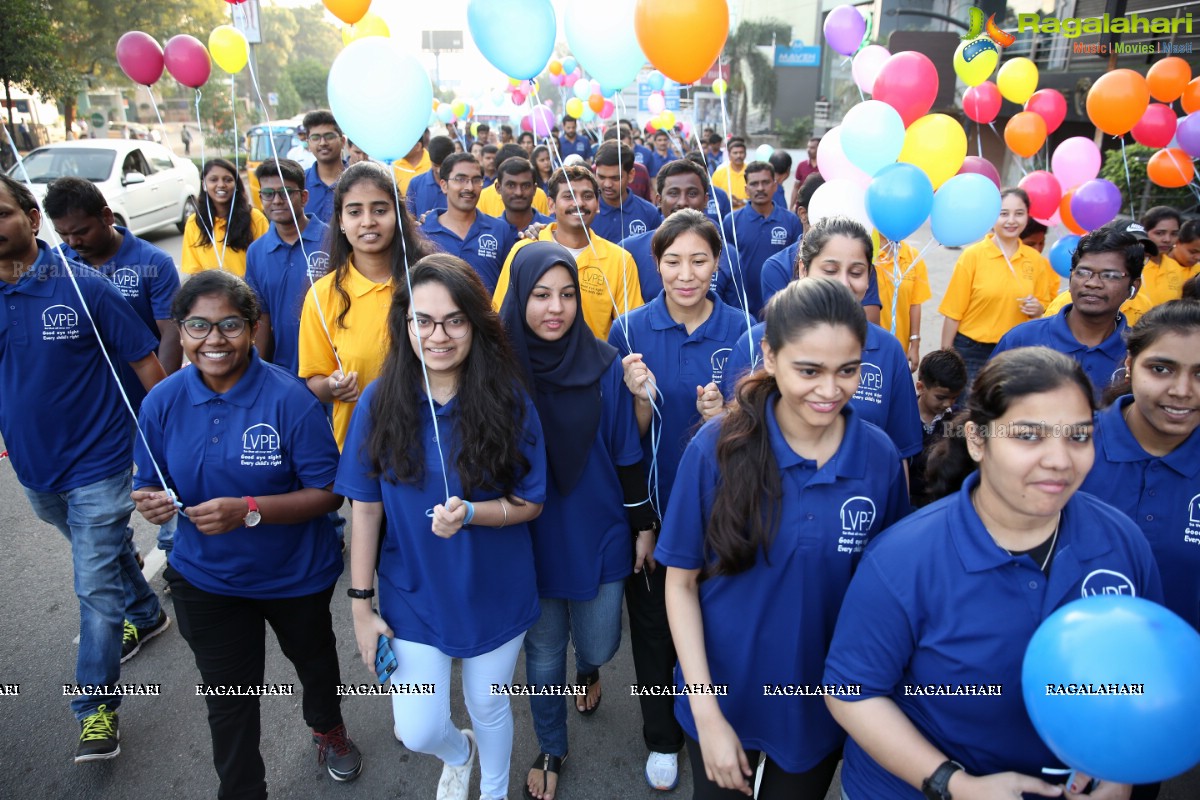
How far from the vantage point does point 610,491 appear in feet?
8.26

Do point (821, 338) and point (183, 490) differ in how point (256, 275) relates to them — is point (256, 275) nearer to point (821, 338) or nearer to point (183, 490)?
point (183, 490)

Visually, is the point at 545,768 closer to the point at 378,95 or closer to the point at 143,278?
the point at 378,95

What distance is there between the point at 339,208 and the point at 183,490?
1.34 meters

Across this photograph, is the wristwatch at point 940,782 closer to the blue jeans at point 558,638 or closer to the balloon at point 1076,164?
the blue jeans at point 558,638

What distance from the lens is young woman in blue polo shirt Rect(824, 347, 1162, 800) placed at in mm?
1432

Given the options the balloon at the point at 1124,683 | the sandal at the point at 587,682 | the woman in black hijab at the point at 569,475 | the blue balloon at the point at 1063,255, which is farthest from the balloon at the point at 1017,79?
the balloon at the point at 1124,683

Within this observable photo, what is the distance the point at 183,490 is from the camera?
2.35 metres

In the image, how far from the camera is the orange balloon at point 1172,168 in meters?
5.49

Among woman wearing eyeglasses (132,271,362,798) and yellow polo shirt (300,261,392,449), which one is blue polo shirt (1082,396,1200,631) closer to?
woman wearing eyeglasses (132,271,362,798)

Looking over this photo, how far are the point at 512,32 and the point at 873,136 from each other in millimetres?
1890

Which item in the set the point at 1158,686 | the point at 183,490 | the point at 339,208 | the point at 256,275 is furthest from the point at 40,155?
the point at 1158,686

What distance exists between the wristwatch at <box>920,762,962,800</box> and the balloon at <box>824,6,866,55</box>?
17.4ft

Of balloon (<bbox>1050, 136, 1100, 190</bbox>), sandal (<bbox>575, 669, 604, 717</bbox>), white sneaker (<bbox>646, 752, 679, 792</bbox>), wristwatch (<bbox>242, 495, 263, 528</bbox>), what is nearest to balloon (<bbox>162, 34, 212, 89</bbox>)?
wristwatch (<bbox>242, 495, 263, 528</bbox>)

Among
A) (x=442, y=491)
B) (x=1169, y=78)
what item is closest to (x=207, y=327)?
(x=442, y=491)
